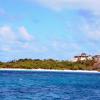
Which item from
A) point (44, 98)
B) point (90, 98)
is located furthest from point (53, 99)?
point (90, 98)

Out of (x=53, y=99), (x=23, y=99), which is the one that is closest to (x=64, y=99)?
(x=53, y=99)

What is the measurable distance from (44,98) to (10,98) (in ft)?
12.3

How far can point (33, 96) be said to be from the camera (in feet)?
169

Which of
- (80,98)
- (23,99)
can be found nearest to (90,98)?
(80,98)

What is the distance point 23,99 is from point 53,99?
3.29 metres

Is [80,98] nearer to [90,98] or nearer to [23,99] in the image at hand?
[90,98]

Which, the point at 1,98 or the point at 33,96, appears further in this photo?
the point at 33,96

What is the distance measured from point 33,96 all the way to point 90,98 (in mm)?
6465

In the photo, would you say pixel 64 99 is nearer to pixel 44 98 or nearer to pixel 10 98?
pixel 44 98

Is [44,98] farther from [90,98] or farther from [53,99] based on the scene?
[90,98]

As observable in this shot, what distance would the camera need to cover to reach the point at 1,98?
48000 mm

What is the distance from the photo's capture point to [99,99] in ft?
162

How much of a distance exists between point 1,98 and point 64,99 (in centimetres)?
681

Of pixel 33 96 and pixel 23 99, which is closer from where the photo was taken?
pixel 23 99
